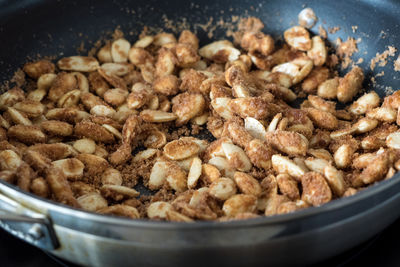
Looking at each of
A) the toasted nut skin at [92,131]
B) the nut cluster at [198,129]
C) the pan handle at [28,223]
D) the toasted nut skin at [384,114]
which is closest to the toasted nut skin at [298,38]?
the nut cluster at [198,129]

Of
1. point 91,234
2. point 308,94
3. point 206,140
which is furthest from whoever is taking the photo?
point 308,94

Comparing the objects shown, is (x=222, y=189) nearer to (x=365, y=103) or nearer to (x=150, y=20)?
(x=365, y=103)

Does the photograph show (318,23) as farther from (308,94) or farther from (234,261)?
(234,261)

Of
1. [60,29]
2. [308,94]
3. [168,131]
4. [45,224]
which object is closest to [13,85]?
[60,29]

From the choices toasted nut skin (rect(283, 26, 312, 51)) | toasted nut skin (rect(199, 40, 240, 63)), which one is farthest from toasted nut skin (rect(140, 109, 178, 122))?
toasted nut skin (rect(283, 26, 312, 51))

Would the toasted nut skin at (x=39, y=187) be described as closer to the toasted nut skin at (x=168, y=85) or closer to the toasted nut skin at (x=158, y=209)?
the toasted nut skin at (x=158, y=209)

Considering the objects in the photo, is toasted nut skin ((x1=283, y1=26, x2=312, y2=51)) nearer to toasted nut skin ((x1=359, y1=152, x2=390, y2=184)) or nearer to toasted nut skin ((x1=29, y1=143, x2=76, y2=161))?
toasted nut skin ((x1=359, y1=152, x2=390, y2=184))
